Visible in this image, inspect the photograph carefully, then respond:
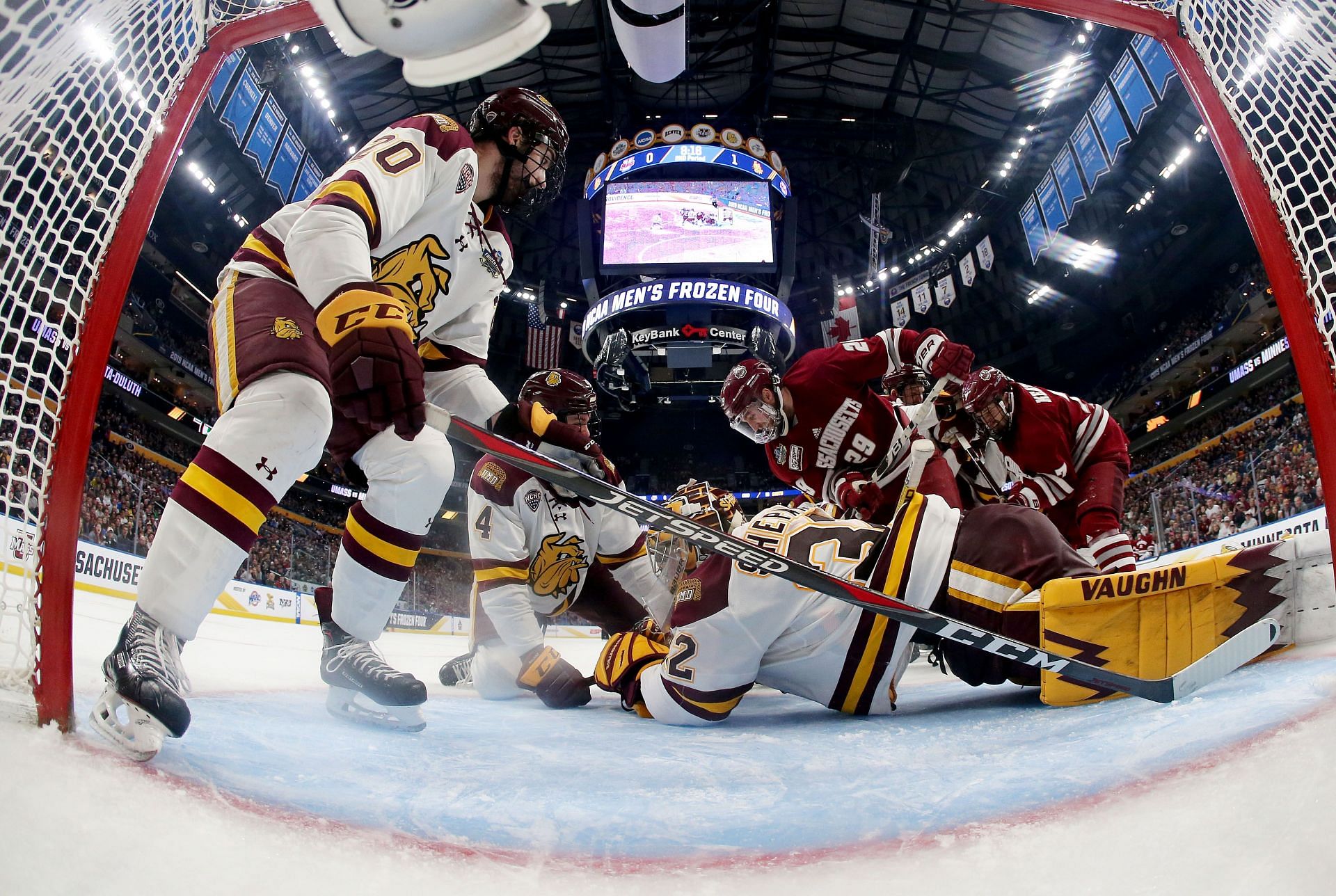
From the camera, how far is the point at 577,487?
1.40 m

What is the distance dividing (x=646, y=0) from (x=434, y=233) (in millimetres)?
1050

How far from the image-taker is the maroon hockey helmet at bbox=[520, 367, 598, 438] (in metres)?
3.29

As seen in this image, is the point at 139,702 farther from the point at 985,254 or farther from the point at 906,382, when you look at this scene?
the point at 985,254

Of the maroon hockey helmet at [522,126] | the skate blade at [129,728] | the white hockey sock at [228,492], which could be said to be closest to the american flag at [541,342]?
the maroon hockey helmet at [522,126]

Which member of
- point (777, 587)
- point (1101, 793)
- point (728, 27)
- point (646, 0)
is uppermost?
point (728, 27)

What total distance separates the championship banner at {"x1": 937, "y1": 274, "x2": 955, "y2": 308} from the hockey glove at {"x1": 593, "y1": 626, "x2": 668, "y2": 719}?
43.3ft

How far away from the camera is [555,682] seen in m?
2.32

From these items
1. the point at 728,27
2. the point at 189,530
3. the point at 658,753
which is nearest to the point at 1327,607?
the point at 658,753

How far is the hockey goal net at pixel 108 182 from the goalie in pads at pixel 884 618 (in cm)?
55

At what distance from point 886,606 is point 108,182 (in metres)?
1.62

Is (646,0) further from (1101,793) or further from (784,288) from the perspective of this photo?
(784,288)

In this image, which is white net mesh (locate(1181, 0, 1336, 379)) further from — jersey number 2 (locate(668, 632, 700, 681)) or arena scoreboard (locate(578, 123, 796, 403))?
arena scoreboard (locate(578, 123, 796, 403))

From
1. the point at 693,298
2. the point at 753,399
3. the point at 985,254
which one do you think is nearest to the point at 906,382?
the point at 753,399

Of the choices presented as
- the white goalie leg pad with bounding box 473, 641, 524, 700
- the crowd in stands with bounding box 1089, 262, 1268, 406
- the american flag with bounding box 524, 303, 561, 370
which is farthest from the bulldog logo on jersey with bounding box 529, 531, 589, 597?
the crowd in stands with bounding box 1089, 262, 1268, 406
